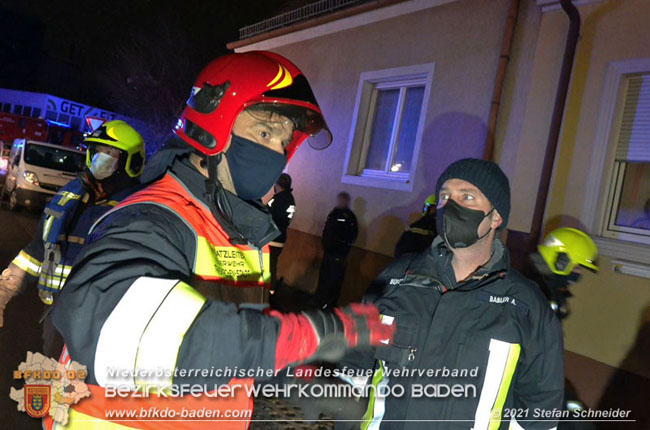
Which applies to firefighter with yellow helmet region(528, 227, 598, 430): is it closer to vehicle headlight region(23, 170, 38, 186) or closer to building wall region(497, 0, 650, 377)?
building wall region(497, 0, 650, 377)

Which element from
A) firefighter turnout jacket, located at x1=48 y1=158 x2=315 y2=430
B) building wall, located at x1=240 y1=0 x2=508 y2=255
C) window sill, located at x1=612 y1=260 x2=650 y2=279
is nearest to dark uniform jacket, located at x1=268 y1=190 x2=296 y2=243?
building wall, located at x1=240 y1=0 x2=508 y2=255

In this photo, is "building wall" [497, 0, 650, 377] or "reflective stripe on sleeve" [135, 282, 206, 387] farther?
"building wall" [497, 0, 650, 377]

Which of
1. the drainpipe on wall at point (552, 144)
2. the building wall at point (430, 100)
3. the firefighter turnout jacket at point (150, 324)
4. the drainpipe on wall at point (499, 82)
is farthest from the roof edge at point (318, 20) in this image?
the firefighter turnout jacket at point (150, 324)

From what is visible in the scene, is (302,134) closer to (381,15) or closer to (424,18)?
(424,18)

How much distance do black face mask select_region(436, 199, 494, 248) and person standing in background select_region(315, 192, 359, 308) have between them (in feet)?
→ 15.7

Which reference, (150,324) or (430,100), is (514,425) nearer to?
(150,324)

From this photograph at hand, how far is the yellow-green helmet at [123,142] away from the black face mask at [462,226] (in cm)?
276

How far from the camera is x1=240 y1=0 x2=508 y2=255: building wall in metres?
6.55

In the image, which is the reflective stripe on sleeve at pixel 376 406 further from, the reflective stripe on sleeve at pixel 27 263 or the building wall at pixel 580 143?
the building wall at pixel 580 143

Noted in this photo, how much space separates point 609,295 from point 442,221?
340 cm

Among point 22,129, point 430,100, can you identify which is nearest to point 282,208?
point 430,100

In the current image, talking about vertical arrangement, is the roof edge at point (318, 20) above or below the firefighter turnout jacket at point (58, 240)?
above

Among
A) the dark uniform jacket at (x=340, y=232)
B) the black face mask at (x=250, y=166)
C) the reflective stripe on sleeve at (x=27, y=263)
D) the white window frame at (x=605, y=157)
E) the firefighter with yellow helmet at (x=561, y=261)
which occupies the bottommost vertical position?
the reflective stripe on sleeve at (x=27, y=263)

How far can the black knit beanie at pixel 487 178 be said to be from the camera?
245 cm
